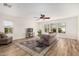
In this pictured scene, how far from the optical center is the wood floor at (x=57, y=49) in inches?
84.1

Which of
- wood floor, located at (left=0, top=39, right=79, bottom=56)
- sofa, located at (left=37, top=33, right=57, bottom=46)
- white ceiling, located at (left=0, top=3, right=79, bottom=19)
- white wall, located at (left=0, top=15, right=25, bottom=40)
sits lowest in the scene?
wood floor, located at (left=0, top=39, right=79, bottom=56)

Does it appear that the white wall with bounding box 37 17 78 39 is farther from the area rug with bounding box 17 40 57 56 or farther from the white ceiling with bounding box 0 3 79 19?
the area rug with bounding box 17 40 57 56

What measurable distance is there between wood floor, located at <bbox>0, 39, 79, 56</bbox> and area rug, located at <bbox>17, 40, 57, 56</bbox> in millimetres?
77

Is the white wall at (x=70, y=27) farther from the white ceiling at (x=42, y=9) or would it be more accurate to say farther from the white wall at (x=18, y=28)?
the white wall at (x=18, y=28)

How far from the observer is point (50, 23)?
2258 mm

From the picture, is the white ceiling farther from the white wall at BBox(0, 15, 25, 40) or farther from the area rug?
the area rug

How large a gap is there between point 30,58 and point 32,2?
1.44 metres

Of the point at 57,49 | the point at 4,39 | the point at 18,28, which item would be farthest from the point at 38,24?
the point at 4,39

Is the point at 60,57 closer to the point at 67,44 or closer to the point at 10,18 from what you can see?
the point at 67,44

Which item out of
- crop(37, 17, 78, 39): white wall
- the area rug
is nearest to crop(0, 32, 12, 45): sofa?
the area rug

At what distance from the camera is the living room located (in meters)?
2.12

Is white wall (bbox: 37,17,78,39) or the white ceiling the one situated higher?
the white ceiling

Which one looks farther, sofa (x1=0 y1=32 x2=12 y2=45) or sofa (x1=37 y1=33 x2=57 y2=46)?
sofa (x1=37 y1=33 x2=57 y2=46)

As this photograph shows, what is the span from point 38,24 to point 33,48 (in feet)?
2.09
